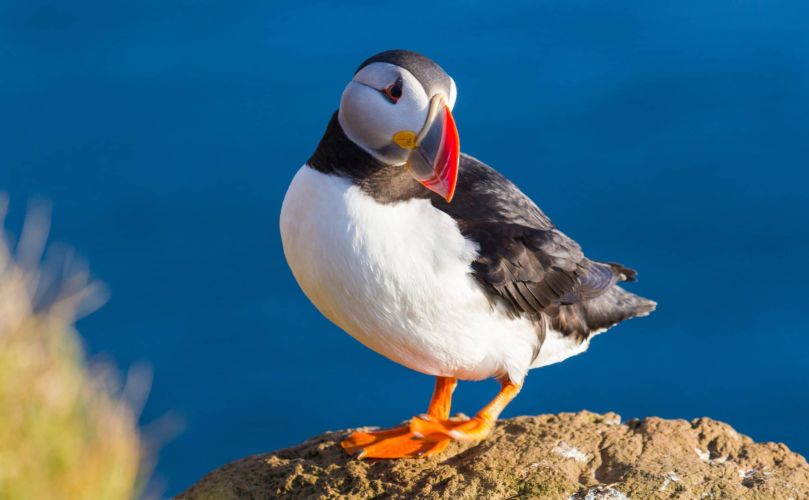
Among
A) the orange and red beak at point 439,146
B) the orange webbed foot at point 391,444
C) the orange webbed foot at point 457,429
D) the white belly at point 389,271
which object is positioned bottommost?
the orange webbed foot at point 391,444

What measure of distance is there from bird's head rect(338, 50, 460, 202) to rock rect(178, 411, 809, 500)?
47.0 inches

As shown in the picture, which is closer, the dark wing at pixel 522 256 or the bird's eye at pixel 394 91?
the bird's eye at pixel 394 91

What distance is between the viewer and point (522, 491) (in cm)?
507

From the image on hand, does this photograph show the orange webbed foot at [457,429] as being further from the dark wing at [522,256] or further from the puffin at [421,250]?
the dark wing at [522,256]

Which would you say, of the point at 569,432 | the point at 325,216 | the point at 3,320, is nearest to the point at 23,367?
the point at 3,320

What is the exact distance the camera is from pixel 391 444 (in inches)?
217

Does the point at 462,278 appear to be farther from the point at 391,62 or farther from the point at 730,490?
the point at 730,490

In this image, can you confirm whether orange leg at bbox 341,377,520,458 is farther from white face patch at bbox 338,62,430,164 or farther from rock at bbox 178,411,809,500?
white face patch at bbox 338,62,430,164

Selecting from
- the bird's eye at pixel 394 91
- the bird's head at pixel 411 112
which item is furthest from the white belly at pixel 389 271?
the bird's eye at pixel 394 91

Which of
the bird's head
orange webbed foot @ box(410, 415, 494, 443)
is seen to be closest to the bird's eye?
the bird's head

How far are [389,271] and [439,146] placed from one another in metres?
0.57

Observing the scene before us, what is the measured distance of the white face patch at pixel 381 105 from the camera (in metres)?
4.88

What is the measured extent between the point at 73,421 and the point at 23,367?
22cm

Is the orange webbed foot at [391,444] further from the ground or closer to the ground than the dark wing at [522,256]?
closer to the ground
